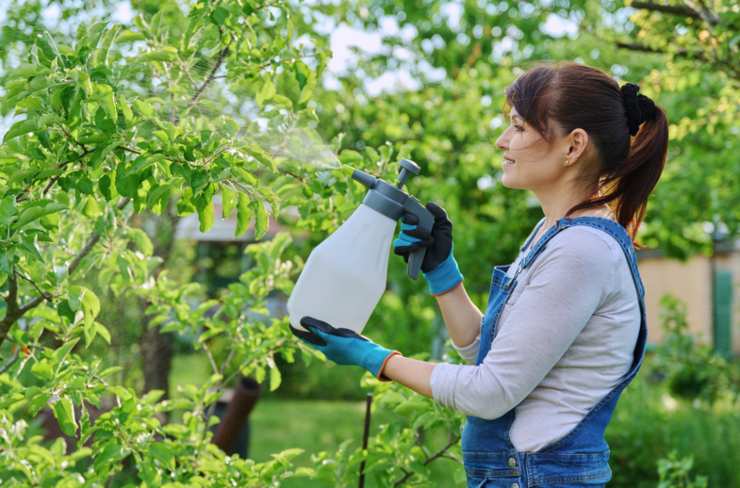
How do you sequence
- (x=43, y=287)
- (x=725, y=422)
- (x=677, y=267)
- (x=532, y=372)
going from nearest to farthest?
1. (x=532, y=372)
2. (x=43, y=287)
3. (x=725, y=422)
4. (x=677, y=267)

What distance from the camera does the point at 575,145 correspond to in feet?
5.88

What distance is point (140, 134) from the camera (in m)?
2.00

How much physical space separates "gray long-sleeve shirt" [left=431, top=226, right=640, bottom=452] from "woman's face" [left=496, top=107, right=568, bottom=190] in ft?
0.53

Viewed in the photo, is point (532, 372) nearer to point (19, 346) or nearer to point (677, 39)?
point (19, 346)

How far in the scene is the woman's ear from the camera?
1.78 m

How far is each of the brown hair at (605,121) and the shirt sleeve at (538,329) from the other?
0.63 feet

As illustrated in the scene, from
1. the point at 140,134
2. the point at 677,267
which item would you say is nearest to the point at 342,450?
the point at 140,134

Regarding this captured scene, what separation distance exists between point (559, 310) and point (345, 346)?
0.40 metres

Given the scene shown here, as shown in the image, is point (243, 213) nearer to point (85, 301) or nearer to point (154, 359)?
point (85, 301)

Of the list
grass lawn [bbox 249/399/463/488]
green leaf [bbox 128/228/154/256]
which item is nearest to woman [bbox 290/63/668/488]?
green leaf [bbox 128/228/154/256]

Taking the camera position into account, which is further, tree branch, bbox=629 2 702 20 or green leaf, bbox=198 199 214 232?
tree branch, bbox=629 2 702 20

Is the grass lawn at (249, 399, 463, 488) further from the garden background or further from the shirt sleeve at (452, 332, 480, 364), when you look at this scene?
the shirt sleeve at (452, 332, 480, 364)

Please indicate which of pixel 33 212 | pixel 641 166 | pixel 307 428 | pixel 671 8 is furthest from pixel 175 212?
pixel 307 428

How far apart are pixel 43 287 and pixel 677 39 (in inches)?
126
